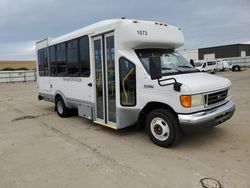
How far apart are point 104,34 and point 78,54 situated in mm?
1399

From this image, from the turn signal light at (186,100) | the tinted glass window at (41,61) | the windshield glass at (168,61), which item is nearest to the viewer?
the turn signal light at (186,100)

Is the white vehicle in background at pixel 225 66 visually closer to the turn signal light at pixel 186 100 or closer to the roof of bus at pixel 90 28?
the roof of bus at pixel 90 28

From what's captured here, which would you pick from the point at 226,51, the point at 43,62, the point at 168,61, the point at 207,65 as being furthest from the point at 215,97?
the point at 226,51

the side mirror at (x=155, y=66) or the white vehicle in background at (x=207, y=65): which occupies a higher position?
the white vehicle in background at (x=207, y=65)

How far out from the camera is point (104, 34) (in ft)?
19.5

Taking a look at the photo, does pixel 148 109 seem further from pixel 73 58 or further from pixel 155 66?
pixel 73 58

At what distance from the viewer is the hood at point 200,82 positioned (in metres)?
4.54

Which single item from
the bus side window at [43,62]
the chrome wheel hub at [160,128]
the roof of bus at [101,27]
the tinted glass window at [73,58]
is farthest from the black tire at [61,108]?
the chrome wheel hub at [160,128]

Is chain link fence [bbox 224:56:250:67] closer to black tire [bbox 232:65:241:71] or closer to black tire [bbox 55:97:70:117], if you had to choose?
black tire [bbox 232:65:241:71]

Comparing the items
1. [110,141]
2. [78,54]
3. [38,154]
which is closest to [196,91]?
[110,141]

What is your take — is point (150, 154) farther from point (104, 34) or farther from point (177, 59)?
point (104, 34)

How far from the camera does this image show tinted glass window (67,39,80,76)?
7111mm

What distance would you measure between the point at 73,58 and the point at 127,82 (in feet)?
8.35

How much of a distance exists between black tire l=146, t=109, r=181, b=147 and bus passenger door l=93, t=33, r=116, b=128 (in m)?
1.06
